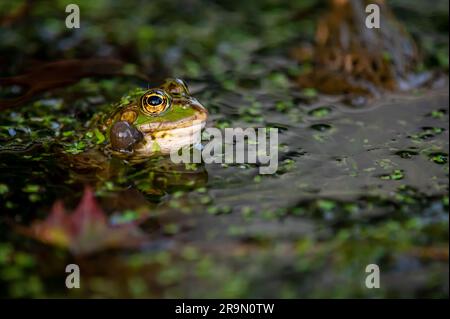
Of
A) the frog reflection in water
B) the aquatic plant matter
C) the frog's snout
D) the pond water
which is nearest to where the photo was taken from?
the pond water

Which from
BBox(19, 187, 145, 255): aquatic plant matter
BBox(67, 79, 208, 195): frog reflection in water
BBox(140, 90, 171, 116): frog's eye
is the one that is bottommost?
BBox(19, 187, 145, 255): aquatic plant matter

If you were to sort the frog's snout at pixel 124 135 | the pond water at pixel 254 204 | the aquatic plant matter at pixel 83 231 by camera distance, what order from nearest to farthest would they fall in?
1. the pond water at pixel 254 204
2. the aquatic plant matter at pixel 83 231
3. the frog's snout at pixel 124 135

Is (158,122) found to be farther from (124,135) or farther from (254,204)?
(254,204)

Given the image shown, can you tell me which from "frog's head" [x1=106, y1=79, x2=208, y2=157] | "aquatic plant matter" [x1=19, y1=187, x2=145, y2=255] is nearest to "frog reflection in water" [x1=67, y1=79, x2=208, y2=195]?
"frog's head" [x1=106, y1=79, x2=208, y2=157]

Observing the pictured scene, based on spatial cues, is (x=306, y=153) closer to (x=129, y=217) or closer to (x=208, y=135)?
(x=208, y=135)

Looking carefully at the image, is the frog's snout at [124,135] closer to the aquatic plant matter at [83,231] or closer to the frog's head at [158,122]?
the frog's head at [158,122]

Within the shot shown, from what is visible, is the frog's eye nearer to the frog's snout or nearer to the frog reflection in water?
the frog reflection in water

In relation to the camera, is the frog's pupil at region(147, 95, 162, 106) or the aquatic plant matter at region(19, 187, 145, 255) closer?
the aquatic plant matter at region(19, 187, 145, 255)

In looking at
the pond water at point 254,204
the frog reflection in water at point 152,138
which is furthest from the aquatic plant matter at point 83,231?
the frog reflection in water at point 152,138

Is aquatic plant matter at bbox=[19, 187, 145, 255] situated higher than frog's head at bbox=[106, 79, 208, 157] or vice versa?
frog's head at bbox=[106, 79, 208, 157]
